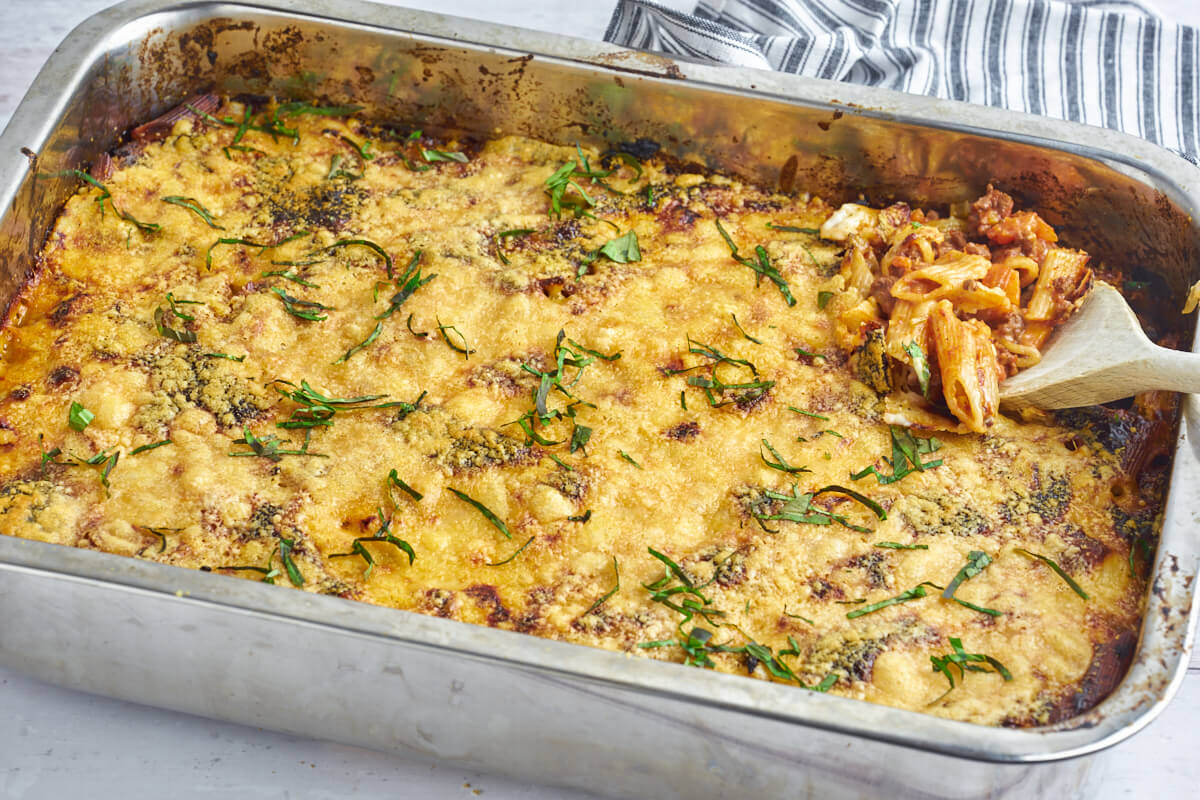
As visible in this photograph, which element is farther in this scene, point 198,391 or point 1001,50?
point 1001,50

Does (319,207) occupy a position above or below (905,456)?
above

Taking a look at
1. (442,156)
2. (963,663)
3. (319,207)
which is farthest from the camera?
(442,156)

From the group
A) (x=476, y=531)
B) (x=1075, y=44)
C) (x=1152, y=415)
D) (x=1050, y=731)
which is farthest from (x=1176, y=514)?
(x=1075, y=44)

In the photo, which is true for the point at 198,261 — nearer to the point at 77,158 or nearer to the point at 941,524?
the point at 77,158

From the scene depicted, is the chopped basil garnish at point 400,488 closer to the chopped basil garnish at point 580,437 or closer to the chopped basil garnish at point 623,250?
the chopped basil garnish at point 580,437

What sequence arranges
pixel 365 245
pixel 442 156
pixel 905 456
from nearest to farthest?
pixel 905 456 < pixel 365 245 < pixel 442 156

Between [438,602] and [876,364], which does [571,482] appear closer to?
[438,602]

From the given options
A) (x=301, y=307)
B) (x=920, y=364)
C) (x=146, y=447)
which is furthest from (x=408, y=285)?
(x=920, y=364)
